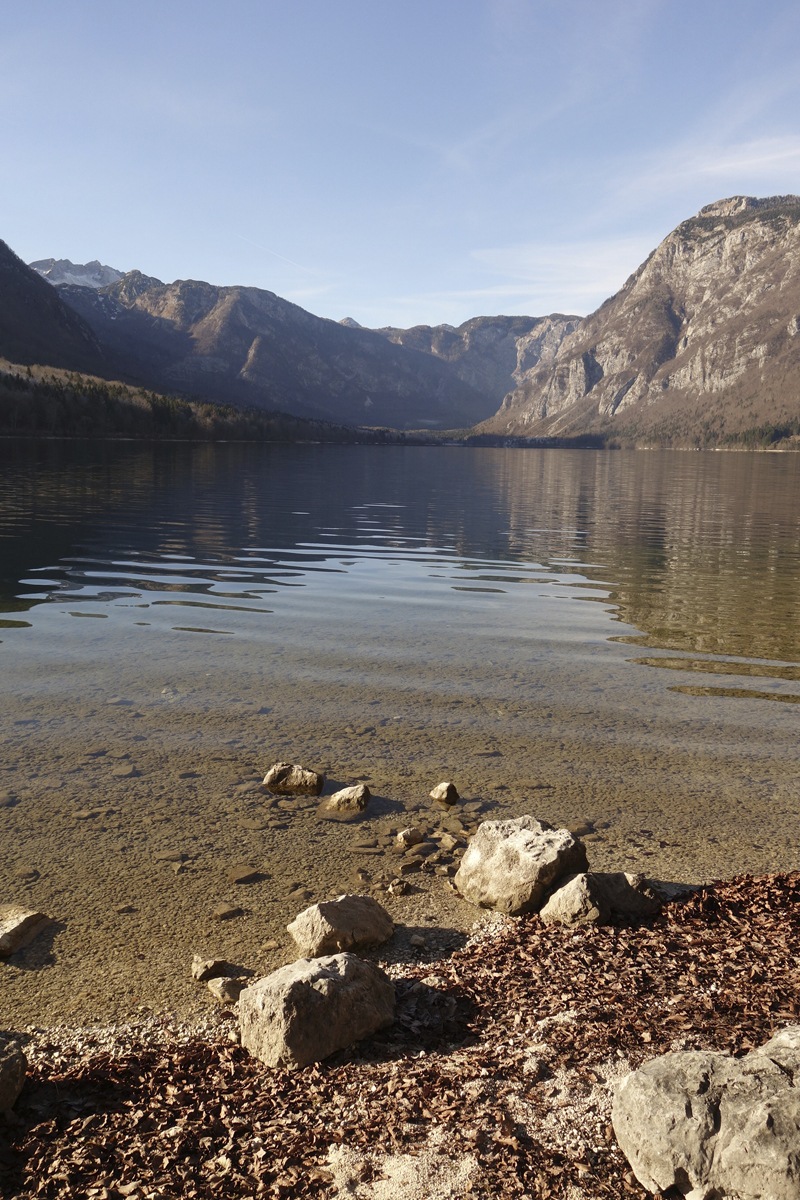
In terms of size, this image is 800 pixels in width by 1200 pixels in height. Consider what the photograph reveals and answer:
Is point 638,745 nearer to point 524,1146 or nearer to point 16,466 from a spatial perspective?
point 524,1146

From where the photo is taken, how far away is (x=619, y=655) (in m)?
16.8

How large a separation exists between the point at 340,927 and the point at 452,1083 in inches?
77.7

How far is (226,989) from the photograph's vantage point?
5.96 meters

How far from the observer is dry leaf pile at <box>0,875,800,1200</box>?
4043 millimetres

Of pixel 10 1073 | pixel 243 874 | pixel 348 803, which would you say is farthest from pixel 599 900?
pixel 10 1073

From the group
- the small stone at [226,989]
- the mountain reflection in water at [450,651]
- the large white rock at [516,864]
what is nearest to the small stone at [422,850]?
the large white rock at [516,864]

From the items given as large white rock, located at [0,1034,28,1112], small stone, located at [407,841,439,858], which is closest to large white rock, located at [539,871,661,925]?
small stone, located at [407,841,439,858]

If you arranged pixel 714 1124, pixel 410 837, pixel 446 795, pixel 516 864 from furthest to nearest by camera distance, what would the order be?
pixel 446 795, pixel 410 837, pixel 516 864, pixel 714 1124

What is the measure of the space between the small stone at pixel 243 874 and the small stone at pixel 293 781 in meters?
1.70

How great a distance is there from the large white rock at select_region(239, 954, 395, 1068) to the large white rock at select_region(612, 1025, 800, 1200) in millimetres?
1935

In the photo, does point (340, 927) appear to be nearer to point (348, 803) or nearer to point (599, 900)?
point (599, 900)

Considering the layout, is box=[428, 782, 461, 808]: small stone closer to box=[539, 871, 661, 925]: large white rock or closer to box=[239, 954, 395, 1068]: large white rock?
box=[539, 871, 661, 925]: large white rock

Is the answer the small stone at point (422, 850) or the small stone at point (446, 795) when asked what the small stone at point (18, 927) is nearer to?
the small stone at point (422, 850)

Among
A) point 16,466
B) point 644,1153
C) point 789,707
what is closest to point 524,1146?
point 644,1153
